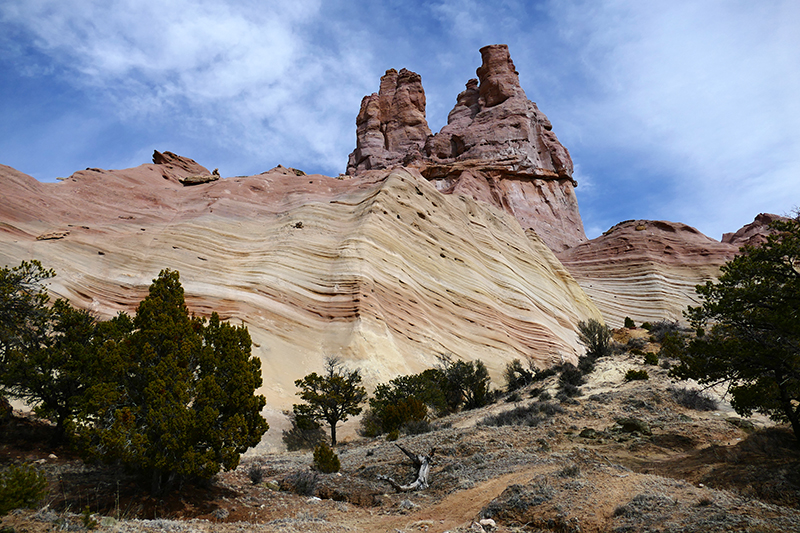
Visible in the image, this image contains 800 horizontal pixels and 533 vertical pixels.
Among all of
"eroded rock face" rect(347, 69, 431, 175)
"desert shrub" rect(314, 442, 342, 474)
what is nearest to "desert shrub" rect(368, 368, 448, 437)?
"desert shrub" rect(314, 442, 342, 474)

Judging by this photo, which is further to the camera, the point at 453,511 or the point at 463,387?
the point at 463,387

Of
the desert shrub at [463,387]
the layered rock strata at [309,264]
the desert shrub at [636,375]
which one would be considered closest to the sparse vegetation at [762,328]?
the desert shrub at [636,375]

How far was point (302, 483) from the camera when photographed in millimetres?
9602

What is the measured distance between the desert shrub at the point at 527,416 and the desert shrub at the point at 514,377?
726cm

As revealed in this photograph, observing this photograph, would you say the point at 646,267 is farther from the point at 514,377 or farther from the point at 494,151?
the point at 514,377

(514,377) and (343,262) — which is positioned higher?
(343,262)

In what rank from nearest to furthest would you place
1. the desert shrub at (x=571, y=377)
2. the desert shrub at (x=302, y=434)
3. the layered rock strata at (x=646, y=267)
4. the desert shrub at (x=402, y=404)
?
the desert shrub at (x=302, y=434) < the desert shrub at (x=402, y=404) < the desert shrub at (x=571, y=377) < the layered rock strata at (x=646, y=267)

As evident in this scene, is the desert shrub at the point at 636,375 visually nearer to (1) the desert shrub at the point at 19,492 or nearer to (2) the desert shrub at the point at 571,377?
(2) the desert shrub at the point at 571,377

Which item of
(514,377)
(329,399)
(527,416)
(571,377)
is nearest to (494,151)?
(514,377)

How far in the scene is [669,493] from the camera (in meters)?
6.77

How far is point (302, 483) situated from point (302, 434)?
26.6 ft

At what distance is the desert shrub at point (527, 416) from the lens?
45.7 ft

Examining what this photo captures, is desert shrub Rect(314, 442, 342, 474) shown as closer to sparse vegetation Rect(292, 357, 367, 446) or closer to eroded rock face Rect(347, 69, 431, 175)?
sparse vegetation Rect(292, 357, 367, 446)

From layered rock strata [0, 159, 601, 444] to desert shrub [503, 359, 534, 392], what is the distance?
1103mm
